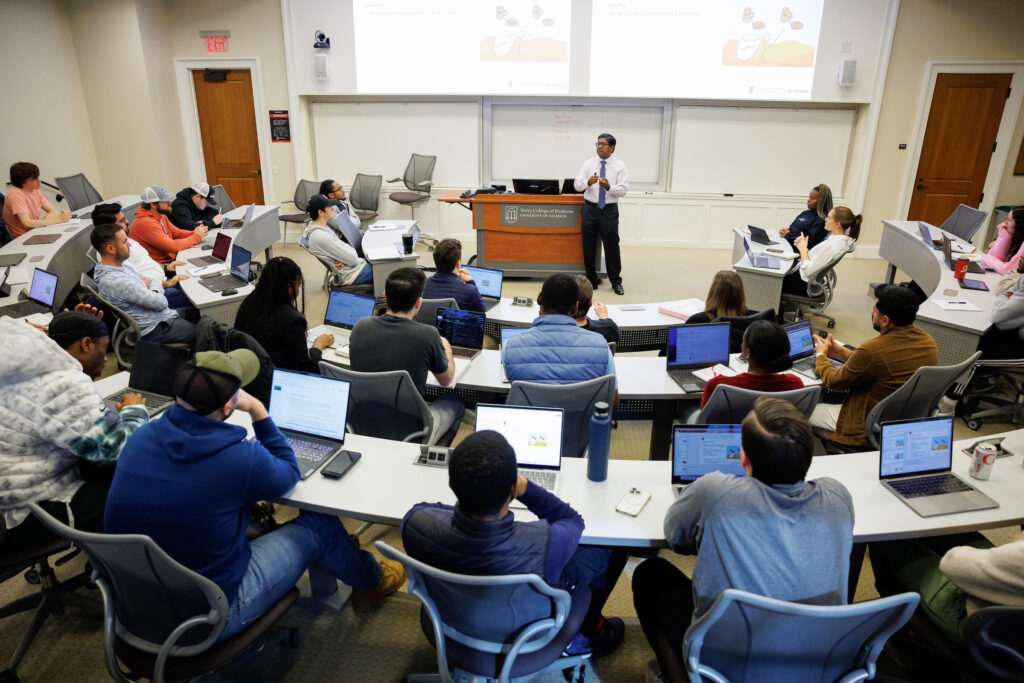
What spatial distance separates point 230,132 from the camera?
8867 millimetres

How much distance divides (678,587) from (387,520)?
3.11 feet

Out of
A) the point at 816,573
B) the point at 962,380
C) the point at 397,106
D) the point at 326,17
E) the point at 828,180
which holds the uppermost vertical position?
the point at 326,17

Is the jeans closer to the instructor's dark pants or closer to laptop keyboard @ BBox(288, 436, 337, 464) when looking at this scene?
laptop keyboard @ BBox(288, 436, 337, 464)

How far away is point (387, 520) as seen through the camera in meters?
2.07

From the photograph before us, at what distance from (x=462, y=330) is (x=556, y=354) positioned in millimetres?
880

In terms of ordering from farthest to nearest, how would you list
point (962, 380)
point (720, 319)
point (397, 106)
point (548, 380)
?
point (397, 106)
point (962, 380)
point (720, 319)
point (548, 380)

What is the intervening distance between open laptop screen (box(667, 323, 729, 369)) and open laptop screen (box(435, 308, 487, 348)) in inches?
40.3

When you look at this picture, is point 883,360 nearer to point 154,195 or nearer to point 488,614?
point 488,614

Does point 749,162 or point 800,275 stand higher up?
point 749,162

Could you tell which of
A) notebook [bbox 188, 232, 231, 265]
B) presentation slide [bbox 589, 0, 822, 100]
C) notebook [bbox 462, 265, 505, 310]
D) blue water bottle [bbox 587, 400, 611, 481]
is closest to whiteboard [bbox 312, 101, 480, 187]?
presentation slide [bbox 589, 0, 822, 100]

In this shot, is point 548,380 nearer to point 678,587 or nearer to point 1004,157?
point 678,587

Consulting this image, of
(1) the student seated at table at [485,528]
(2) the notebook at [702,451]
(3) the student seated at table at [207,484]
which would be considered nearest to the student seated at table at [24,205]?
(3) the student seated at table at [207,484]

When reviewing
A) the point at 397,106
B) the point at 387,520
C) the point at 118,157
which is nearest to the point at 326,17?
the point at 397,106

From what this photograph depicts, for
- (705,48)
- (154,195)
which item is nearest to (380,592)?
(154,195)
